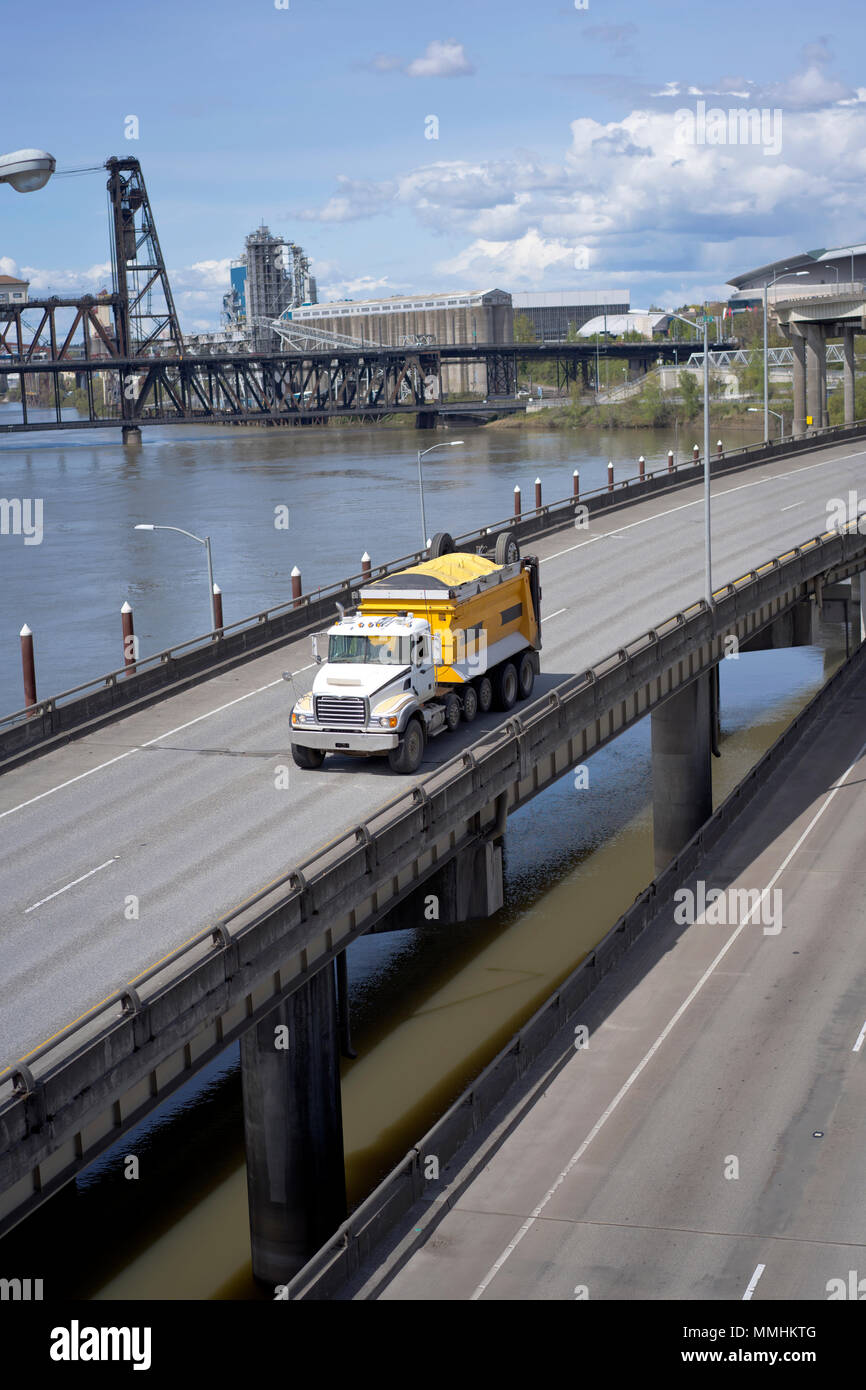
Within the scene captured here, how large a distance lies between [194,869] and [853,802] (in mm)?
23165

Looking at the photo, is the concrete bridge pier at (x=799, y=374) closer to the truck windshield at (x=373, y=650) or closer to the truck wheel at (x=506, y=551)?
the truck wheel at (x=506, y=551)

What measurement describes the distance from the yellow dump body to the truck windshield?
4.62 feet

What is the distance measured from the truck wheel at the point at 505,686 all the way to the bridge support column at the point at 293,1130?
9167 mm

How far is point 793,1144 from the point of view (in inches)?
945

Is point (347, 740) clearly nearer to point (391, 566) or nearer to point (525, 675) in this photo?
point (525, 675)

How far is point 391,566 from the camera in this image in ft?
138

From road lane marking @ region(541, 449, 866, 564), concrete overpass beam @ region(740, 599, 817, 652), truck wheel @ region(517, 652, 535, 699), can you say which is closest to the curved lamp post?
truck wheel @ region(517, 652, 535, 699)

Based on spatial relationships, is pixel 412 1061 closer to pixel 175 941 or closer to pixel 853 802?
pixel 175 941

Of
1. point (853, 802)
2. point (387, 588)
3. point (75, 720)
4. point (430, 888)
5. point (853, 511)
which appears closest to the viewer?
point (430, 888)

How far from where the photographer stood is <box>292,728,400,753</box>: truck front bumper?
26531 mm

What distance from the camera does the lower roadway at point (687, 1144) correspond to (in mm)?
20906

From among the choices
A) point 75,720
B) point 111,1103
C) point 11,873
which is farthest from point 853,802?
point 111,1103

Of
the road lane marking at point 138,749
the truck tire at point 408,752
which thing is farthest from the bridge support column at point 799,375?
the truck tire at point 408,752

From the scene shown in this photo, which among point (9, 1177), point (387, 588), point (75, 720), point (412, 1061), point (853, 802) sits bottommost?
point (412, 1061)
